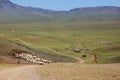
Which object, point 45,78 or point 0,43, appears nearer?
point 45,78

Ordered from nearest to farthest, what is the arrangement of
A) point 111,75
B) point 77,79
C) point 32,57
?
point 77,79 < point 111,75 < point 32,57

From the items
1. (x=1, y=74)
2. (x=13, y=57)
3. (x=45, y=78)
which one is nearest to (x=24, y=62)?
(x=13, y=57)

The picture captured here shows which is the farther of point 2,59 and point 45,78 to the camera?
point 2,59

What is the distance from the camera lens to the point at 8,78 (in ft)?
91.5

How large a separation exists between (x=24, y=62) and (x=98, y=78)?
72.3ft

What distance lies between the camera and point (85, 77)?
86.9 ft

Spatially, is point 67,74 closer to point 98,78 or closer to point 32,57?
point 98,78

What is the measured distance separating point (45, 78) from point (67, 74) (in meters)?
2.32

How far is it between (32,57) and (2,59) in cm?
541

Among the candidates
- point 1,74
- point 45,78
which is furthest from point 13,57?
point 45,78

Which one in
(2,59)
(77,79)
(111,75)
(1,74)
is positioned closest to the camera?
(77,79)

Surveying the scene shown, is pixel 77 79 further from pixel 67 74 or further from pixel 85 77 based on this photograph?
pixel 67 74

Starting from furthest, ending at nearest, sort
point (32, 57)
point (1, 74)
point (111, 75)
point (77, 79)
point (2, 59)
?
point (32, 57) < point (2, 59) < point (1, 74) < point (111, 75) < point (77, 79)

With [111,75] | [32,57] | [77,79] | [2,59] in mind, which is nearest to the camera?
[77,79]
